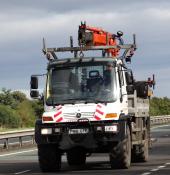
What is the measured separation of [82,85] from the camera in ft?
61.7

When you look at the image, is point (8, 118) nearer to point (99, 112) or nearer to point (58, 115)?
point (58, 115)

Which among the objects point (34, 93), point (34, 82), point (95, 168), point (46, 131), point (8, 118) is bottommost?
point (95, 168)

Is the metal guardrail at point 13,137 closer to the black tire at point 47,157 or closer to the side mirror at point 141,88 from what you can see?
the side mirror at point 141,88

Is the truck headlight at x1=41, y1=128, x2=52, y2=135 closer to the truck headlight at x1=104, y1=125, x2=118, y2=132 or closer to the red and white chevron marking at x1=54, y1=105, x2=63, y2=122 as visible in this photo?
the red and white chevron marking at x1=54, y1=105, x2=63, y2=122

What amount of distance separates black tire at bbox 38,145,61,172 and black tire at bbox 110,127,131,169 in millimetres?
1487

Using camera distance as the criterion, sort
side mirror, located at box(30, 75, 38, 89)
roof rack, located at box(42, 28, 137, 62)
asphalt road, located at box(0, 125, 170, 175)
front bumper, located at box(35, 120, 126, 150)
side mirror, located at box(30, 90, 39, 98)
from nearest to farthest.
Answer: asphalt road, located at box(0, 125, 170, 175)
front bumper, located at box(35, 120, 126, 150)
side mirror, located at box(30, 75, 38, 89)
side mirror, located at box(30, 90, 39, 98)
roof rack, located at box(42, 28, 137, 62)

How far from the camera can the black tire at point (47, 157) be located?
18.9 metres

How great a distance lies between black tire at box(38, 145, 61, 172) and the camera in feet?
62.0

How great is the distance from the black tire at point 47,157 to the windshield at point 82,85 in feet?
3.80

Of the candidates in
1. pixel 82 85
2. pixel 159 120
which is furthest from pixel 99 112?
pixel 159 120

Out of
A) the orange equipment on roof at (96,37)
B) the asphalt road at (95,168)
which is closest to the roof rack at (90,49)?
the orange equipment on roof at (96,37)

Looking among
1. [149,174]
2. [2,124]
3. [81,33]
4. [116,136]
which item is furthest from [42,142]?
[2,124]

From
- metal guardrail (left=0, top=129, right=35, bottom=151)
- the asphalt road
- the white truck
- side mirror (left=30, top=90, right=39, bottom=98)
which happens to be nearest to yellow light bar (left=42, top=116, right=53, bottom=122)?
the white truck

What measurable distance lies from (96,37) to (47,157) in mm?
5461
